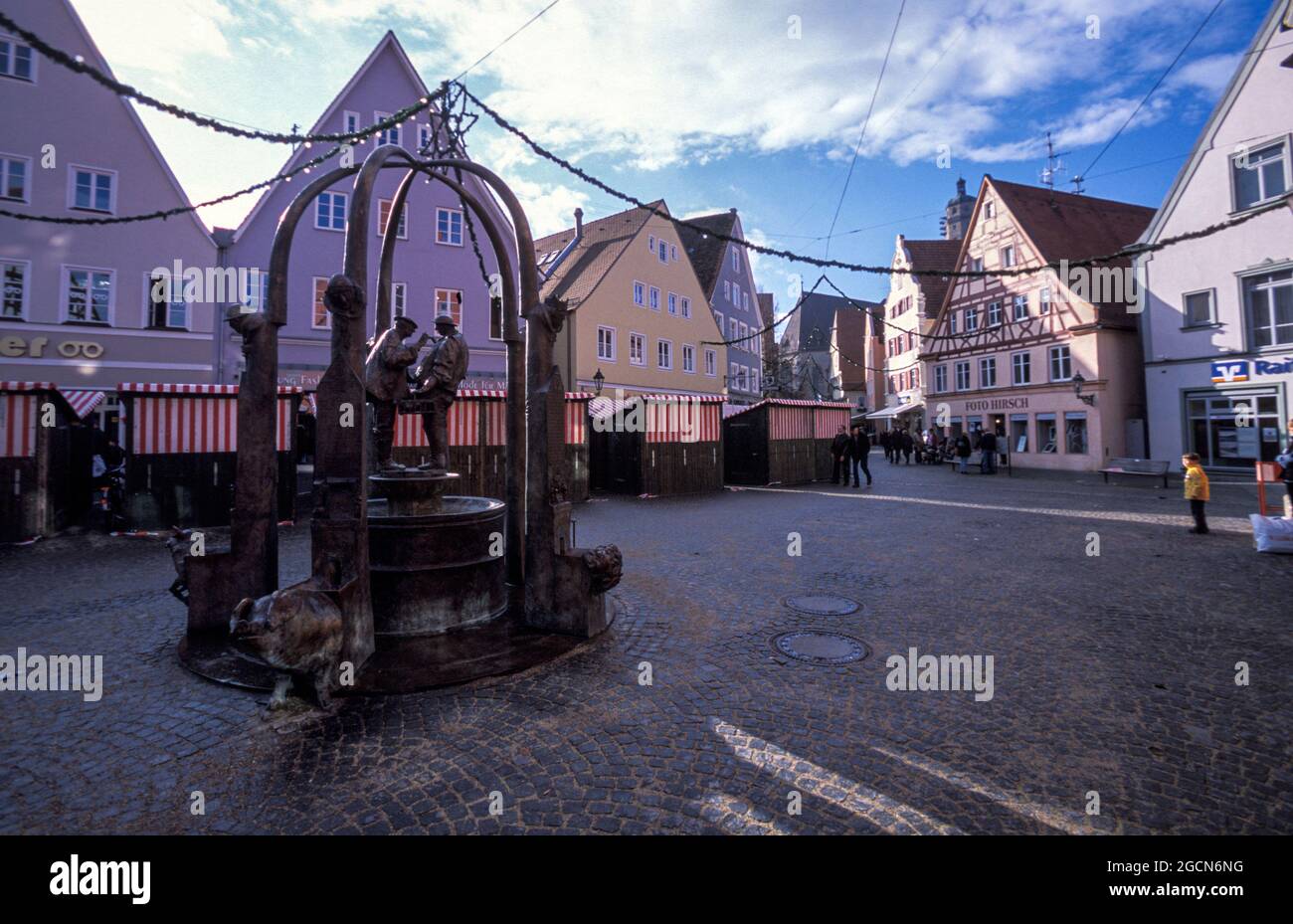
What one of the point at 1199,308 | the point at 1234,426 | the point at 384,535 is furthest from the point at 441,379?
the point at 1199,308

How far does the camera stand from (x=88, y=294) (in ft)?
64.3

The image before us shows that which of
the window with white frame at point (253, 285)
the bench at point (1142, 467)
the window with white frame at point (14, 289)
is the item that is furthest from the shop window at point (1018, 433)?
the window with white frame at point (14, 289)

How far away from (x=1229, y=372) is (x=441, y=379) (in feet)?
92.4

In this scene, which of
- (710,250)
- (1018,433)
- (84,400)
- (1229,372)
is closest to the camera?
(84,400)

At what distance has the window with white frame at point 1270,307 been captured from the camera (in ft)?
67.5

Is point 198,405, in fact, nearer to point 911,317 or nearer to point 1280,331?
point 1280,331

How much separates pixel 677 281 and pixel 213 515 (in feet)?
85.5

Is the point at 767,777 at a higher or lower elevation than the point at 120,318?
lower

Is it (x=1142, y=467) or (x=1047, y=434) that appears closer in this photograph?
(x=1142, y=467)

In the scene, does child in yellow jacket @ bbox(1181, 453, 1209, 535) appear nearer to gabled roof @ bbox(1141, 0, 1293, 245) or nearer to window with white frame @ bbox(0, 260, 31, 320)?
gabled roof @ bbox(1141, 0, 1293, 245)

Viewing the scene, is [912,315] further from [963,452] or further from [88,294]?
[88,294]
